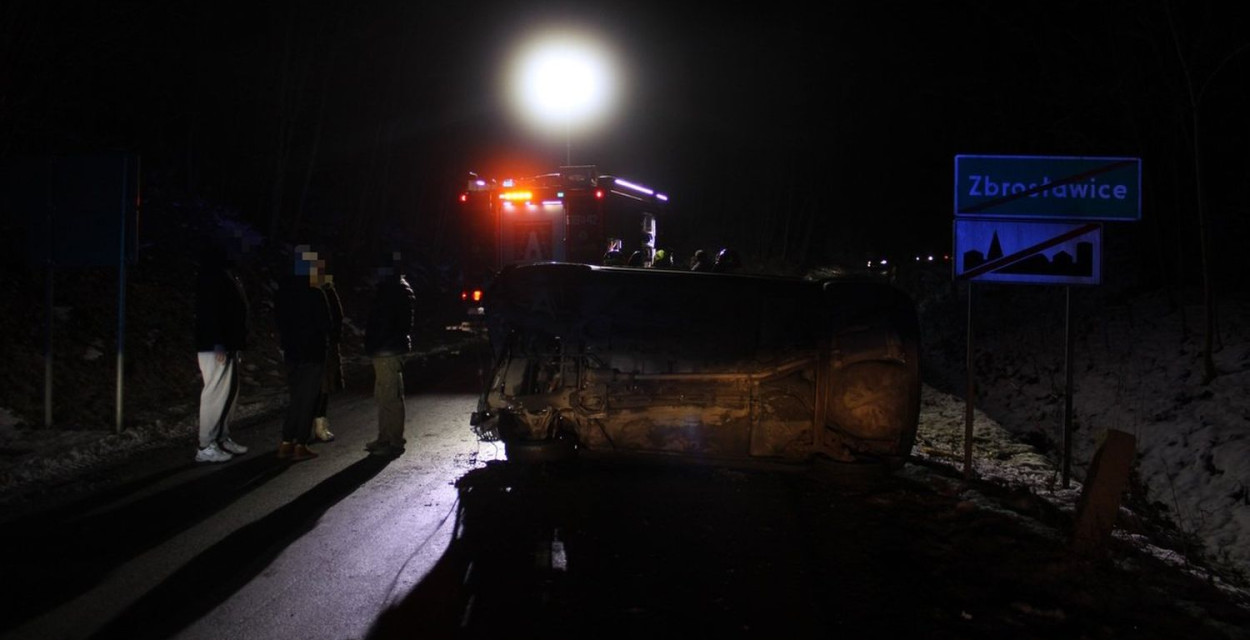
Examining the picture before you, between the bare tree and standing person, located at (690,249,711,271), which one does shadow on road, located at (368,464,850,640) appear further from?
the bare tree

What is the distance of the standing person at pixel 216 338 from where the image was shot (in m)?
7.29

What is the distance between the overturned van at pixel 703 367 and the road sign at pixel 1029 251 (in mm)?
1123

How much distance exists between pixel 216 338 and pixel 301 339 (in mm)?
707

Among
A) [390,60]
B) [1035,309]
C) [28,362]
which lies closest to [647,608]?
[28,362]

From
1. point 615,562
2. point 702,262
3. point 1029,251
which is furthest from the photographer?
point 702,262

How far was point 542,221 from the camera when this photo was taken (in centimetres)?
1630

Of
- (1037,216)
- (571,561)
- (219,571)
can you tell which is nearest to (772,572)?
(571,561)

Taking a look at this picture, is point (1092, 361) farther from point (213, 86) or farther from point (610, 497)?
point (213, 86)

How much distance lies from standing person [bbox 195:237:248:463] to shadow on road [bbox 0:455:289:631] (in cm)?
30

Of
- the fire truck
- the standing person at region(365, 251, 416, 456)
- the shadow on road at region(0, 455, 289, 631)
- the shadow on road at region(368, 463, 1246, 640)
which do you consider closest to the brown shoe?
the shadow on road at region(0, 455, 289, 631)

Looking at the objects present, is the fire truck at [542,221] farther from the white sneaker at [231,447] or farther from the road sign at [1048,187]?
the road sign at [1048,187]

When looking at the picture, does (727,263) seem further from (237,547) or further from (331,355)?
(237,547)

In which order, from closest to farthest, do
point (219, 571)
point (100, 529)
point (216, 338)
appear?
point (219, 571), point (100, 529), point (216, 338)

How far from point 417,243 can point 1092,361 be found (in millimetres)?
26985
